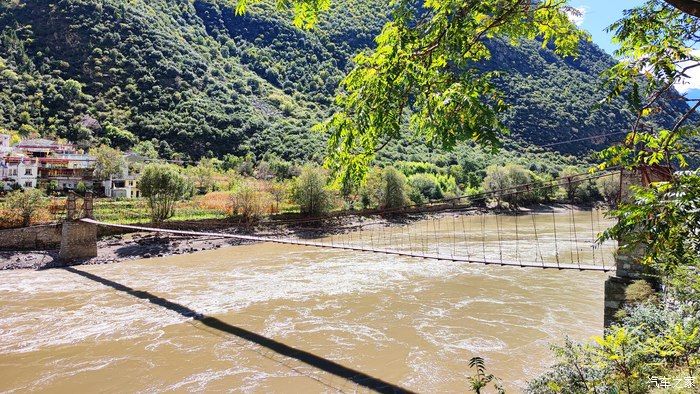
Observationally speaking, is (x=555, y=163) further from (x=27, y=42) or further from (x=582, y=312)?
(x=27, y=42)

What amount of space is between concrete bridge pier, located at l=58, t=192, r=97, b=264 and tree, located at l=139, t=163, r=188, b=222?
4056mm

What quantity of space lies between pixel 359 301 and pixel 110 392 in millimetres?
5220

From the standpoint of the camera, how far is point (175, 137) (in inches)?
1783

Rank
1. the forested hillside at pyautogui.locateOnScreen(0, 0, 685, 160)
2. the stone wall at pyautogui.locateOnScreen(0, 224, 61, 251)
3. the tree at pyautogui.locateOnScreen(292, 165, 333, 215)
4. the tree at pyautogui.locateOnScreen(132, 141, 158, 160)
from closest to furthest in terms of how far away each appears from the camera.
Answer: the stone wall at pyautogui.locateOnScreen(0, 224, 61, 251)
the tree at pyautogui.locateOnScreen(292, 165, 333, 215)
the tree at pyautogui.locateOnScreen(132, 141, 158, 160)
the forested hillside at pyautogui.locateOnScreen(0, 0, 685, 160)

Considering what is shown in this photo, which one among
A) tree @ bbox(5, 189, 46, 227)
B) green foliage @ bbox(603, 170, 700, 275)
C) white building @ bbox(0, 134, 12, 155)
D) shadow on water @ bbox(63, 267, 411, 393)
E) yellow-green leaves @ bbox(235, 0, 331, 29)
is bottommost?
shadow on water @ bbox(63, 267, 411, 393)

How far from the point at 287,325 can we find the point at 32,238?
43.9 feet

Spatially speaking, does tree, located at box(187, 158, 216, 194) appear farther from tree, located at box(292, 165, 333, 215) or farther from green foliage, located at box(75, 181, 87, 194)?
tree, located at box(292, 165, 333, 215)

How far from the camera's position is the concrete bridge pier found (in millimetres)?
14898

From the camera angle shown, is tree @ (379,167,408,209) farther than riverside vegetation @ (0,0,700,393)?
Yes

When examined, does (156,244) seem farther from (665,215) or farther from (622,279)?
(665,215)

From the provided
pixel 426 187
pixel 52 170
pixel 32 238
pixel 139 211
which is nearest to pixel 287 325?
pixel 32 238

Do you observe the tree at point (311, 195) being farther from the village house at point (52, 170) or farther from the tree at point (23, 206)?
the tree at point (23, 206)

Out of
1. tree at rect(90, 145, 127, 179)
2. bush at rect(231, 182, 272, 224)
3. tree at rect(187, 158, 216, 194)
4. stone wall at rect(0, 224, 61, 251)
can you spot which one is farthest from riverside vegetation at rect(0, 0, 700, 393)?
stone wall at rect(0, 224, 61, 251)

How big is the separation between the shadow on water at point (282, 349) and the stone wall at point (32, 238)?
773cm
